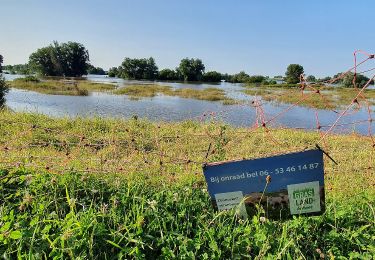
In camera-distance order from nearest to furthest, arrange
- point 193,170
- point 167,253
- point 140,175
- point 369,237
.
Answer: point 167,253, point 369,237, point 140,175, point 193,170

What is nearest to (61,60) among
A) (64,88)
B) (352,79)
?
(64,88)

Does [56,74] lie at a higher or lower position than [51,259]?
higher

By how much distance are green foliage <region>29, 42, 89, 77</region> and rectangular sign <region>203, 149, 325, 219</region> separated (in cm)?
7587

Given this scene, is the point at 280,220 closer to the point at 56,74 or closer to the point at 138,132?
the point at 138,132

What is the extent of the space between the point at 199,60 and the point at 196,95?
173ft

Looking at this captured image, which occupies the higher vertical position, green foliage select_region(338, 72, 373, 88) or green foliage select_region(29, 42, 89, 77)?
green foliage select_region(29, 42, 89, 77)

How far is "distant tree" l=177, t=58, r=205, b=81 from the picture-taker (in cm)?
7644

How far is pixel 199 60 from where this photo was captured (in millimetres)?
78875

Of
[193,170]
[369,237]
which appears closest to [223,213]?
[369,237]

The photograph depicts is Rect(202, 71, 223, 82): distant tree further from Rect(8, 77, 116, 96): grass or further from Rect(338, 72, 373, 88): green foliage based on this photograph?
Rect(338, 72, 373, 88): green foliage

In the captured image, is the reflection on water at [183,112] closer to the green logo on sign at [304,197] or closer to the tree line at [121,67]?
the green logo on sign at [304,197]

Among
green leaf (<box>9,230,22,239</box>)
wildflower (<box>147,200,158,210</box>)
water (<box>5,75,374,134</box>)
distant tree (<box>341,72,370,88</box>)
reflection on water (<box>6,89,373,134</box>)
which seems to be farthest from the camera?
reflection on water (<box>6,89,373,134</box>)

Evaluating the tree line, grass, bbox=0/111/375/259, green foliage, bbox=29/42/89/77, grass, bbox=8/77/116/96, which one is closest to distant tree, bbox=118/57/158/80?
the tree line

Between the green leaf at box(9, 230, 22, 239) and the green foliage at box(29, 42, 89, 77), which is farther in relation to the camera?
the green foliage at box(29, 42, 89, 77)
